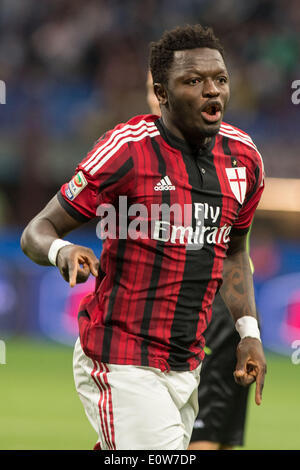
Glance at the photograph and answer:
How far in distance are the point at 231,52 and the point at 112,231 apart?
33.6 ft

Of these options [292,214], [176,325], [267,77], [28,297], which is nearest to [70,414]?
[28,297]

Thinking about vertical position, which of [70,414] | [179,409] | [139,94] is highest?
[139,94]

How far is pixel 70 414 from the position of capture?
7.12 m

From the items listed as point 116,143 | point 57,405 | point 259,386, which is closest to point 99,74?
point 57,405

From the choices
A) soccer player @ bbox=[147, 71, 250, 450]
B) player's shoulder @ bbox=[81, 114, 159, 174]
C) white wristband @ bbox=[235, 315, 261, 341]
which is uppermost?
player's shoulder @ bbox=[81, 114, 159, 174]

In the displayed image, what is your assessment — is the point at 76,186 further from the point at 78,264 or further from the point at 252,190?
the point at 252,190

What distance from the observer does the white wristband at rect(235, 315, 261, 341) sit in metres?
3.65

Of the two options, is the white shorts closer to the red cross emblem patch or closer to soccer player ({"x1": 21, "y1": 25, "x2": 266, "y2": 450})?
soccer player ({"x1": 21, "y1": 25, "x2": 266, "y2": 450})

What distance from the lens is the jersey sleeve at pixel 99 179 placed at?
10.8ft

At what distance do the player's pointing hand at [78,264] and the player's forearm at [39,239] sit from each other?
22 cm

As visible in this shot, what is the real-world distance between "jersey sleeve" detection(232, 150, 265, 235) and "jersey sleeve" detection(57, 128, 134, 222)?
0.59 meters

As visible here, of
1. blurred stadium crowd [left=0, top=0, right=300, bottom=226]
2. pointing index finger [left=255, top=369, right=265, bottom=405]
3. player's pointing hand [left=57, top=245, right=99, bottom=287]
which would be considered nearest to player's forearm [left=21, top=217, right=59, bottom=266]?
player's pointing hand [left=57, top=245, right=99, bottom=287]

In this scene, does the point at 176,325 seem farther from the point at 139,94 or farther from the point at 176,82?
the point at 139,94

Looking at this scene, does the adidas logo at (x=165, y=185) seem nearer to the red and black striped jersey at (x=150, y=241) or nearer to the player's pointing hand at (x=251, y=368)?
the red and black striped jersey at (x=150, y=241)
